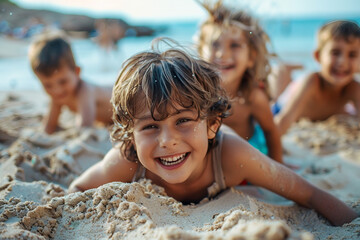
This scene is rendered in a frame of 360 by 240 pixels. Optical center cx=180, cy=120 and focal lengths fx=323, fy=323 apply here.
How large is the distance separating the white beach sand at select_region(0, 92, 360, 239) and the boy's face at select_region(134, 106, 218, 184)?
14cm

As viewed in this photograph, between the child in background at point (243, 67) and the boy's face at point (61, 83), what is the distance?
4.68ft

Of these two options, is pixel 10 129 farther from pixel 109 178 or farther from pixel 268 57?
pixel 268 57

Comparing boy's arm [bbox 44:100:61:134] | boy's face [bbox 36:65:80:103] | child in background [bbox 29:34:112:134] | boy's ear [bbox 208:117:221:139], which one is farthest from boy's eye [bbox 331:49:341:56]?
boy's arm [bbox 44:100:61:134]

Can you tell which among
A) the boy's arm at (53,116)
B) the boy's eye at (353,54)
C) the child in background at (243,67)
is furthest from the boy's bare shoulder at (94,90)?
the boy's eye at (353,54)

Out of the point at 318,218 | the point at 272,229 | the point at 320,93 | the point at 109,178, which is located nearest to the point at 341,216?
the point at 318,218

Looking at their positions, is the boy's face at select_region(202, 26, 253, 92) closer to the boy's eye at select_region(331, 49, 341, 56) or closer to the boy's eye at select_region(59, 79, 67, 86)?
the boy's eye at select_region(331, 49, 341, 56)

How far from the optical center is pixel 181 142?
1.53 metres

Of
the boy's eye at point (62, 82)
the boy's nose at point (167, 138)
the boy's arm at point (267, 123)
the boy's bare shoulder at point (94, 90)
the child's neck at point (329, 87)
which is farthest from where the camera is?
the child's neck at point (329, 87)

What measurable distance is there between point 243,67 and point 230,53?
194mm

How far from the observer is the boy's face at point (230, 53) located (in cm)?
295

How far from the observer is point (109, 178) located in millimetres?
1772

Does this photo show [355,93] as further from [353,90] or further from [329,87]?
[329,87]

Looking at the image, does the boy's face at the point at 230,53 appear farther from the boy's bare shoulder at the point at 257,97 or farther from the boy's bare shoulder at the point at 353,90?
the boy's bare shoulder at the point at 353,90

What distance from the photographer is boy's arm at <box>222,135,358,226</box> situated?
69.1 inches
